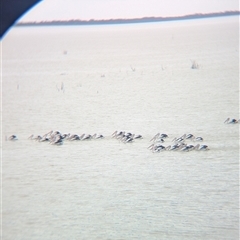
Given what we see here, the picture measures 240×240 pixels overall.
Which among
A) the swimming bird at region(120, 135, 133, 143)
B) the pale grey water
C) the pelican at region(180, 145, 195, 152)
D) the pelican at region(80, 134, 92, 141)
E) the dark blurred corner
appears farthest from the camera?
the pelican at region(80, 134, 92, 141)

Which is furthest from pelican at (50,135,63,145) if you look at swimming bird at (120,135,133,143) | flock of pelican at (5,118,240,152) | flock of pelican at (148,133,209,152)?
flock of pelican at (148,133,209,152)

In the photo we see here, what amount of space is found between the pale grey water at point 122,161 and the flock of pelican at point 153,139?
43 millimetres

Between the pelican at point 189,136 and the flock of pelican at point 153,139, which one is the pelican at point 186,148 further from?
the pelican at point 189,136

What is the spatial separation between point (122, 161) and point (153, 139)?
13.2 inches

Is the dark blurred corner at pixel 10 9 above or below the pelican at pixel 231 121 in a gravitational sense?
above

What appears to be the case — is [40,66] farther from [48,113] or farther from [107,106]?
[107,106]

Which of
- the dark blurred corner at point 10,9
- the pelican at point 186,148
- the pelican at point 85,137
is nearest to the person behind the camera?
the dark blurred corner at point 10,9

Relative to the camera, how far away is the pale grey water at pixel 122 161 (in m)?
2.79

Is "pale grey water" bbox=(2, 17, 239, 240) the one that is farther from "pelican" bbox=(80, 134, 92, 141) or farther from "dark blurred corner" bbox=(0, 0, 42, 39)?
"dark blurred corner" bbox=(0, 0, 42, 39)

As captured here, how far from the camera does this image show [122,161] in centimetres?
319

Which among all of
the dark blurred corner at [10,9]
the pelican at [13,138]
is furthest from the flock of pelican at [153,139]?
the dark blurred corner at [10,9]

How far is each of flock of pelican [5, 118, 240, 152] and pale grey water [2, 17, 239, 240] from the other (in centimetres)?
4

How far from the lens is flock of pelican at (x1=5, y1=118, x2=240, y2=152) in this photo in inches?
130

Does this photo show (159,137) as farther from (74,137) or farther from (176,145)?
(74,137)
